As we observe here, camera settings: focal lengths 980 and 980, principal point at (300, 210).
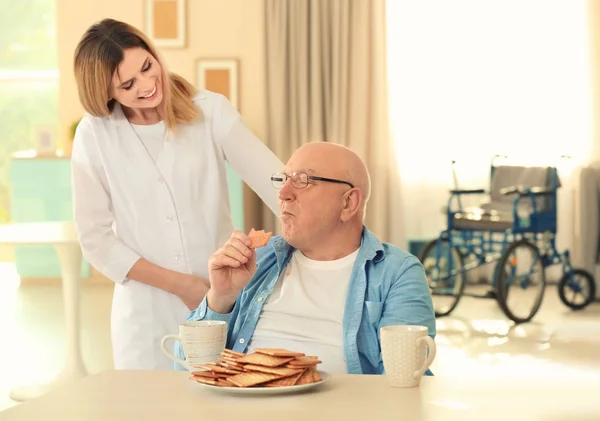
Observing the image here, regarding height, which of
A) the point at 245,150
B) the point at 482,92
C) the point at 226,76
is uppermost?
the point at 226,76

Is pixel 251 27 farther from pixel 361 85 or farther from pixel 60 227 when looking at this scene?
pixel 60 227

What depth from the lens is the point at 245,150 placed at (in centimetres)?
242

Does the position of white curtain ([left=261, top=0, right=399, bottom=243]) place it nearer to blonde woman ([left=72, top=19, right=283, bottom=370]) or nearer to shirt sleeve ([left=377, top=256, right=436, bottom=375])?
blonde woman ([left=72, top=19, right=283, bottom=370])

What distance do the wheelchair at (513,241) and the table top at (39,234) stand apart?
93.2 inches

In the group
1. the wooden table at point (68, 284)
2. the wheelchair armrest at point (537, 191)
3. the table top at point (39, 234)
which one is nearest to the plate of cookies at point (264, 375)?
the table top at point (39, 234)

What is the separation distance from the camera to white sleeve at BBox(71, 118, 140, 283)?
2.37 m

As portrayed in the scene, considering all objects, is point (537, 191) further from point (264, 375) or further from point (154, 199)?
point (264, 375)

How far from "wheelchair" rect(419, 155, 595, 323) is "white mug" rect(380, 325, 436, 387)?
3.97 m

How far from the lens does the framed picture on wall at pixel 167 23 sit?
7.48m

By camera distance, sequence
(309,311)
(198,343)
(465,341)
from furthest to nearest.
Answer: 1. (465,341)
2. (309,311)
3. (198,343)

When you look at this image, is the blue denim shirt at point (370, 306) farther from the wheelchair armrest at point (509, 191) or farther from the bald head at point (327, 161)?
the wheelchair armrest at point (509, 191)

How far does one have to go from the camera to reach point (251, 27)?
744 centimetres

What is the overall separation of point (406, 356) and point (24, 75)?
8.16m

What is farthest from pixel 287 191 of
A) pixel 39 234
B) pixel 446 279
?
pixel 446 279
